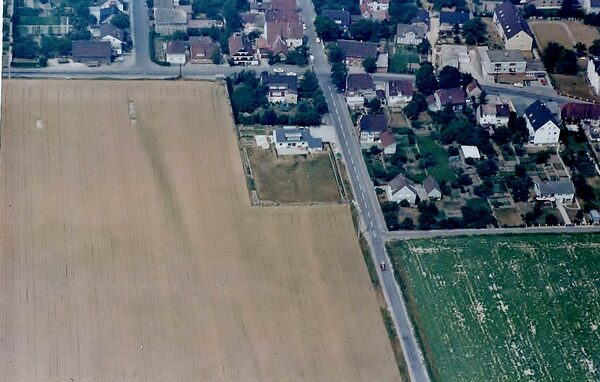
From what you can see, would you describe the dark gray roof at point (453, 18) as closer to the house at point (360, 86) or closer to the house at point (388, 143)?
the house at point (360, 86)

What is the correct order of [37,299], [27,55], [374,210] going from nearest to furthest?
1. [37,299]
2. [374,210]
3. [27,55]

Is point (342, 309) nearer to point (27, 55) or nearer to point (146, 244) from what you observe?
point (146, 244)

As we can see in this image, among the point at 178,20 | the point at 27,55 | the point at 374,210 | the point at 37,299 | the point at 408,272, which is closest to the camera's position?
the point at 37,299

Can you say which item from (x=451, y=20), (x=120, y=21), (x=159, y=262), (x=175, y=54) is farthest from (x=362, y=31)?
(x=159, y=262)

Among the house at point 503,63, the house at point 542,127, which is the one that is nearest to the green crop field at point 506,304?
the house at point 542,127

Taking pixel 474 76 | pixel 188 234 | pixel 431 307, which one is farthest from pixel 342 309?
pixel 474 76

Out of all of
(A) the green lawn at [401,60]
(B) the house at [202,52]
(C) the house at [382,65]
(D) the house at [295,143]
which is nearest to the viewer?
(D) the house at [295,143]

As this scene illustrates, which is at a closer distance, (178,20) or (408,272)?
(408,272)
